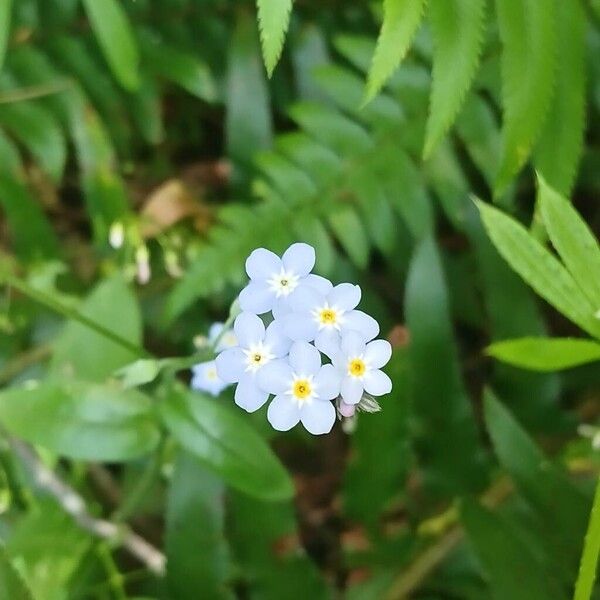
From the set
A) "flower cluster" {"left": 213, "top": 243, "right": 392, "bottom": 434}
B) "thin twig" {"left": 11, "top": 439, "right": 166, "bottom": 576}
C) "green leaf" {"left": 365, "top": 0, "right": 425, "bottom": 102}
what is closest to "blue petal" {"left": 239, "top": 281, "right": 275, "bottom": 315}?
"flower cluster" {"left": 213, "top": 243, "right": 392, "bottom": 434}

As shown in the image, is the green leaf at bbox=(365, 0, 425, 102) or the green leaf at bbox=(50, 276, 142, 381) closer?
the green leaf at bbox=(365, 0, 425, 102)

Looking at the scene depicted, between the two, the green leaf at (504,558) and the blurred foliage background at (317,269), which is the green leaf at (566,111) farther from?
the green leaf at (504,558)

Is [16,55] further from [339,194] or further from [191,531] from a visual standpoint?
[191,531]

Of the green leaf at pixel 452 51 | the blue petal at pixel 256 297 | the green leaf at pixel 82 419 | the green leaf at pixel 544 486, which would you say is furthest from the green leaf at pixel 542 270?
the green leaf at pixel 82 419

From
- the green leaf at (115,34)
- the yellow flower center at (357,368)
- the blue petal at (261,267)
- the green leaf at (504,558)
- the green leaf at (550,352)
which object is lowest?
the green leaf at (504,558)

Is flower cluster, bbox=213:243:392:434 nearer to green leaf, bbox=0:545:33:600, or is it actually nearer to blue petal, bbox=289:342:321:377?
blue petal, bbox=289:342:321:377

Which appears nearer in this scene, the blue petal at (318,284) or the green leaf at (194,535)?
the blue petal at (318,284)

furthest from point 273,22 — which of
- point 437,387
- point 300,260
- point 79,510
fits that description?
point 79,510
